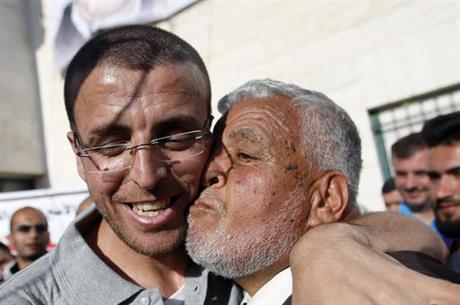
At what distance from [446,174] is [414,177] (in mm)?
1188

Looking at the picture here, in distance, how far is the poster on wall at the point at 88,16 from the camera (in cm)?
884

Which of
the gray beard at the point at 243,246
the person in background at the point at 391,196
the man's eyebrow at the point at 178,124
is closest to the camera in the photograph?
the man's eyebrow at the point at 178,124

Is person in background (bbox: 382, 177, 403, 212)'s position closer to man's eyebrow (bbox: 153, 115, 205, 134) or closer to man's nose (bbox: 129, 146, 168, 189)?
man's eyebrow (bbox: 153, 115, 205, 134)

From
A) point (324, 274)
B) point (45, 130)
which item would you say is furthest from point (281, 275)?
point (45, 130)

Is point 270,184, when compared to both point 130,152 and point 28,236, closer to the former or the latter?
point 130,152

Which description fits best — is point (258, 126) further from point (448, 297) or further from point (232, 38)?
point (232, 38)

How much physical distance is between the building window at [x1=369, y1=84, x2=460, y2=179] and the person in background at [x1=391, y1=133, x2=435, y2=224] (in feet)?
6.19

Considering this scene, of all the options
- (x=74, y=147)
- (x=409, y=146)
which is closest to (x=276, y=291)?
(x=74, y=147)

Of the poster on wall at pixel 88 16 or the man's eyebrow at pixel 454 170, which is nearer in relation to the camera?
the man's eyebrow at pixel 454 170

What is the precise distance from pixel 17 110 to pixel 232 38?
19.1 feet

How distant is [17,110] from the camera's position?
A: 37.5ft


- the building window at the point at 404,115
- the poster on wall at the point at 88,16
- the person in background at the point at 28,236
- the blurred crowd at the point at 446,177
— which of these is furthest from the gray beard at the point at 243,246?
the poster on wall at the point at 88,16

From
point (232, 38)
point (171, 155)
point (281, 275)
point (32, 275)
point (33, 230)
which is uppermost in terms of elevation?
point (232, 38)

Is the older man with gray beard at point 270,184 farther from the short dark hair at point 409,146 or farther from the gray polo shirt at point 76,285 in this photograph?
the short dark hair at point 409,146
